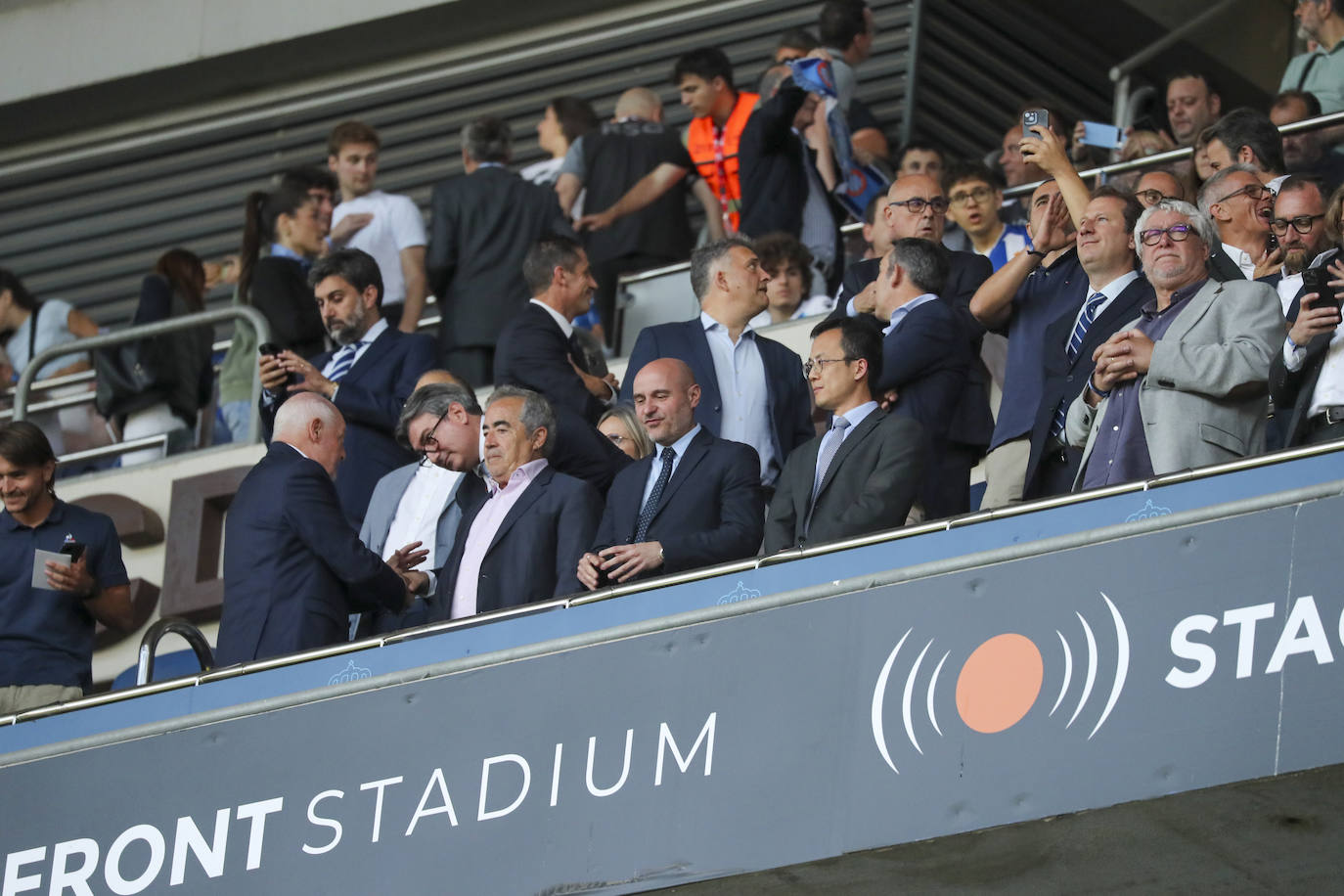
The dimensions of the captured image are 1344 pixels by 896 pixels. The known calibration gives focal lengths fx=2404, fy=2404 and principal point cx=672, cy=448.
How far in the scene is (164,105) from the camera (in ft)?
52.9

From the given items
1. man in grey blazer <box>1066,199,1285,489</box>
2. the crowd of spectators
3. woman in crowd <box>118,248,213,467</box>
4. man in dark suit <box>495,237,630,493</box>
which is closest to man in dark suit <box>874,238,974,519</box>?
the crowd of spectators

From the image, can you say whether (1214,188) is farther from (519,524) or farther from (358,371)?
(358,371)

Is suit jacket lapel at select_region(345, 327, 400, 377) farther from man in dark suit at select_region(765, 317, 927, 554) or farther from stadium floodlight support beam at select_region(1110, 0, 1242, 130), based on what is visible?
stadium floodlight support beam at select_region(1110, 0, 1242, 130)

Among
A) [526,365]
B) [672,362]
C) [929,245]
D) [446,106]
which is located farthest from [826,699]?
[446,106]

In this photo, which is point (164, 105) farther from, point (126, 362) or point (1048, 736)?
point (1048, 736)

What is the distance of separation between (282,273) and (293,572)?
3153 mm

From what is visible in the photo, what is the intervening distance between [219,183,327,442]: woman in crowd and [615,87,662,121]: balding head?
167cm

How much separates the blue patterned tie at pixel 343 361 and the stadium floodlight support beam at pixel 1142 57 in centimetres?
512

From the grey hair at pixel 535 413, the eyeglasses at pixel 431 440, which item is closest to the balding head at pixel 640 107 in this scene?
the eyeglasses at pixel 431 440

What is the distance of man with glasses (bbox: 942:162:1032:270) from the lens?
383 inches

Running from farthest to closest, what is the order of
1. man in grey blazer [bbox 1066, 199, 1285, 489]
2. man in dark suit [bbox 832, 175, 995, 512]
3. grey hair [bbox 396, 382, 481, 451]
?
1. grey hair [bbox 396, 382, 481, 451]
2. man in dark suit [bbox 832, 175, 995, 512]
3. man in grey blazer [bbox 1066, 199, 1285, 489]

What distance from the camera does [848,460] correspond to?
753cm

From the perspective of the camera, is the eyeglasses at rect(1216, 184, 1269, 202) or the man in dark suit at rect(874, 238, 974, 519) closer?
the man in dark suit at rect(874, 238, 974, 519)

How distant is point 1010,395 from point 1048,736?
208cm
